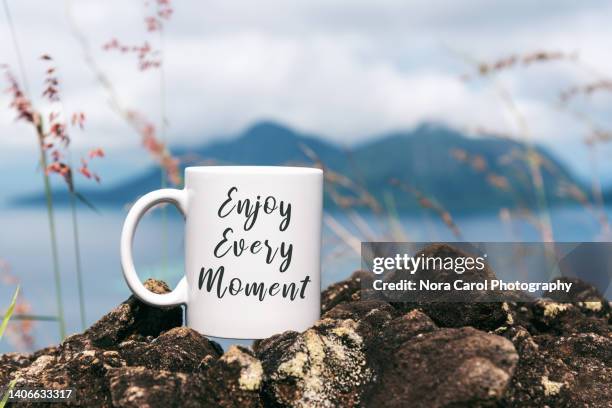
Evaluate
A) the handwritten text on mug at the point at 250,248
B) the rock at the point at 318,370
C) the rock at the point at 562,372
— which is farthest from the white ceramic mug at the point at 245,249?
the rock at the point at 562,372

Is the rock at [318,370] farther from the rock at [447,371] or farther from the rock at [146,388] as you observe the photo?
the rock at [146,388]

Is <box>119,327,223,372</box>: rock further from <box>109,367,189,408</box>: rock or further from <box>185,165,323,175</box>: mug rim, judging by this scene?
<box>185,165,323,175</box>: mug rim

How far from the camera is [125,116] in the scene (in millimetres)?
2762

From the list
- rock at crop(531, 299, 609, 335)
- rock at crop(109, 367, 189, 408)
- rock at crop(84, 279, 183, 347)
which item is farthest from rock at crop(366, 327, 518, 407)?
rock at crop(84, 279, 183, 347)

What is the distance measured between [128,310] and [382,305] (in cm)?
63

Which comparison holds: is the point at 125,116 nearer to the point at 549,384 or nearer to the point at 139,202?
the point at 139,202

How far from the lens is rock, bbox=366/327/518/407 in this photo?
4.65ft

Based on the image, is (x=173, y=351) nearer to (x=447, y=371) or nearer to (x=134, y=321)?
(x=134, y=321)

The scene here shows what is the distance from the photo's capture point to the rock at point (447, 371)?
1417 millimetres

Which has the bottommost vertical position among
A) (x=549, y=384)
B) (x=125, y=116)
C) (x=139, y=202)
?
(x=549, y=384)

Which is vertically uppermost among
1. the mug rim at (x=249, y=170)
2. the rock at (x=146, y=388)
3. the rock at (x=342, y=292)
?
the mug rim at (x=249, y=170)

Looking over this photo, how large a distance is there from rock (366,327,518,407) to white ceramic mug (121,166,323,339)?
42cm

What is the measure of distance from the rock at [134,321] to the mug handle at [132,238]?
59 mm

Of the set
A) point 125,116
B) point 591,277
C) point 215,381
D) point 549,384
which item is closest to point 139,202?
point 215,381
